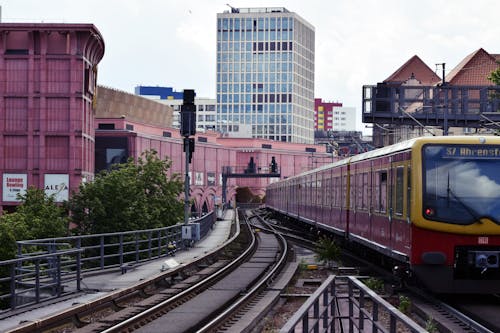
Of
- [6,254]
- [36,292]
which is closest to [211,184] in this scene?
[6,254]

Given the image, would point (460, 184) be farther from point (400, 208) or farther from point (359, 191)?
point (359, 191)

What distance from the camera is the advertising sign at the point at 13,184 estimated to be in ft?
257

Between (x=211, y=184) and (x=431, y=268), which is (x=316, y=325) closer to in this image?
(x=431, y=268)

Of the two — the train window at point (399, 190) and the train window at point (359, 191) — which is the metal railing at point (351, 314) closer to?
the train window at point (399, 190)

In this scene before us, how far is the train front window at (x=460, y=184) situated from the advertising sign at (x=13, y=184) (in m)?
67.0

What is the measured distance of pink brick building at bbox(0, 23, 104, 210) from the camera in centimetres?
7688

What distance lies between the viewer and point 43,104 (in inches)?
3056

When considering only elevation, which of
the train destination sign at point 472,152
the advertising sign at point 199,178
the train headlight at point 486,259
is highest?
the advertising sign at point 199,178

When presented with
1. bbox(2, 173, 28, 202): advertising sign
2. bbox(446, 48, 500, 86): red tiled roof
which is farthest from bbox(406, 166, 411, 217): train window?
bbox(446, 48, 500, 86): red tiled roof

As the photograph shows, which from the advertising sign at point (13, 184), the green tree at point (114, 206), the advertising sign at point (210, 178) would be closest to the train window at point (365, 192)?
the green tree at point (114, 206)

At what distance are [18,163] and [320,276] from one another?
201 feet

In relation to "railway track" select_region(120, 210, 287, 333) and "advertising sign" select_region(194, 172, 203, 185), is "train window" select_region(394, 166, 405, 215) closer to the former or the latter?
"railway track" select_region(120, 210, 287, 333)

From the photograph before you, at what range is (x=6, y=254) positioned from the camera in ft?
147

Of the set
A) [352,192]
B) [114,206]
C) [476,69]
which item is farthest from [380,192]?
[476,69]
